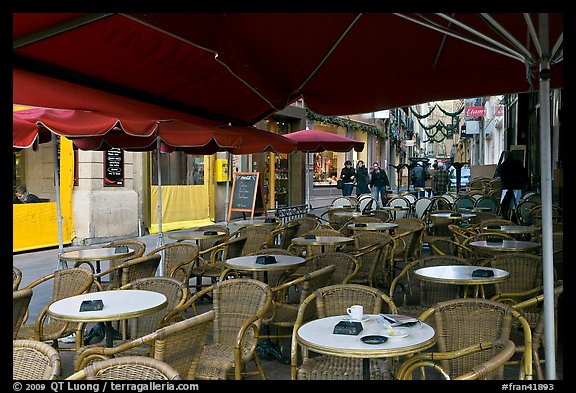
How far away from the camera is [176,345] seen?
3.23 meters

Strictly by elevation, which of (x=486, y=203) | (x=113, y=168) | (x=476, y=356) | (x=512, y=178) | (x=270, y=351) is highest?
(x=113, y=168)

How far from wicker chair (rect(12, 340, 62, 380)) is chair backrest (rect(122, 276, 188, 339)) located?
5.34 ft

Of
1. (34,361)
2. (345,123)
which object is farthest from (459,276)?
(345,123)

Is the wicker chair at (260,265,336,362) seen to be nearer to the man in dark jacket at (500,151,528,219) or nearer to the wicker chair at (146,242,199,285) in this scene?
the wicker chair at (146,242,199,285)

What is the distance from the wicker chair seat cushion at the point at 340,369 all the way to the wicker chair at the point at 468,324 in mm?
384

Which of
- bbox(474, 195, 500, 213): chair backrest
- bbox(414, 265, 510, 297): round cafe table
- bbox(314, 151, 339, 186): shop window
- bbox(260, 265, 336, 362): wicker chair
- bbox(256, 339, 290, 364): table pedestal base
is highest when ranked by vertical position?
bbox(314, 151, 339, 186): shop window

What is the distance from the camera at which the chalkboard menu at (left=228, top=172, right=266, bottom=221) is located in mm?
A: 15320

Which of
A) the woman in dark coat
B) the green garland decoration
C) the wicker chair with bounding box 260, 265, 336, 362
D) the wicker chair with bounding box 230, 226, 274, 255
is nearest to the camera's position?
the wicker chair with bounding box 260, 265, 336, 362

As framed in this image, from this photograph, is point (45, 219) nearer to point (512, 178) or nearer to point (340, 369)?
point (512, 178)

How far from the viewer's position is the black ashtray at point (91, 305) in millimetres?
3898

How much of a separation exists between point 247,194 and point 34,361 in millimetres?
12577

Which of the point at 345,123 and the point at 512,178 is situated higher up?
the point at 345,123

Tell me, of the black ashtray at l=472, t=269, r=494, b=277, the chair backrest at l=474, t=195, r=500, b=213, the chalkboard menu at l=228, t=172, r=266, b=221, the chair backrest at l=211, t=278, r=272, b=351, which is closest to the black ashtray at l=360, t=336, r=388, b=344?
the chair backrest at l=211, t=278, r=272, b=351

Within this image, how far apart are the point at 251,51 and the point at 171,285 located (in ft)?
6.81
